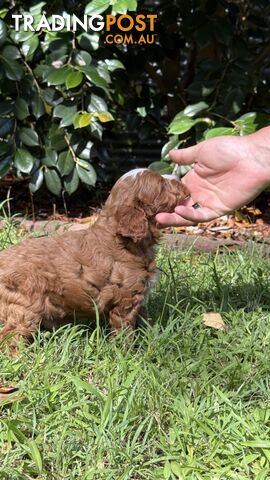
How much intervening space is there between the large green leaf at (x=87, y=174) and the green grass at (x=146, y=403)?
2.35m

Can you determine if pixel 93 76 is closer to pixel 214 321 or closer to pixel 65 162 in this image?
pixel 65 162

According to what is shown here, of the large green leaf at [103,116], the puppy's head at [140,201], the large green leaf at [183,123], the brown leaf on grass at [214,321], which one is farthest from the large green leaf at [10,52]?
the brown leaf on grass at [214,321]

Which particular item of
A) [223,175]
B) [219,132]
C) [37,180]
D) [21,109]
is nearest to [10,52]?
[21,109]

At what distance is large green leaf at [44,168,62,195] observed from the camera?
6277 mm

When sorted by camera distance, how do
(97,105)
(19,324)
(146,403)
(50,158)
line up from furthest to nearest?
(50,158)
(97,105)
(19,324)
(146,403)

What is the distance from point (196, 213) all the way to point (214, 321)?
622mm

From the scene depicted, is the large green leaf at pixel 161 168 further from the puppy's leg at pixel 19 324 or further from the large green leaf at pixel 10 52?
the puppy's leg at pixel 19 324

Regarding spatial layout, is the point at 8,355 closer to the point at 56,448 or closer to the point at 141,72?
the point at 56,448

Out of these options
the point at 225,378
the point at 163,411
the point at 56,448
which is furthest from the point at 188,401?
the point at 56,448

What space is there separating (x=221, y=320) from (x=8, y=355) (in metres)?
1.22

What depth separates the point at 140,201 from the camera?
146 inches

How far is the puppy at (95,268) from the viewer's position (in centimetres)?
362

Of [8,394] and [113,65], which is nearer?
[8,394]

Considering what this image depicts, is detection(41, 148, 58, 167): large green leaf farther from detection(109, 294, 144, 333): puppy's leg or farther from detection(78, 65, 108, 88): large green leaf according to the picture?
detection(109, 294, 144, 333): puppy's leg
